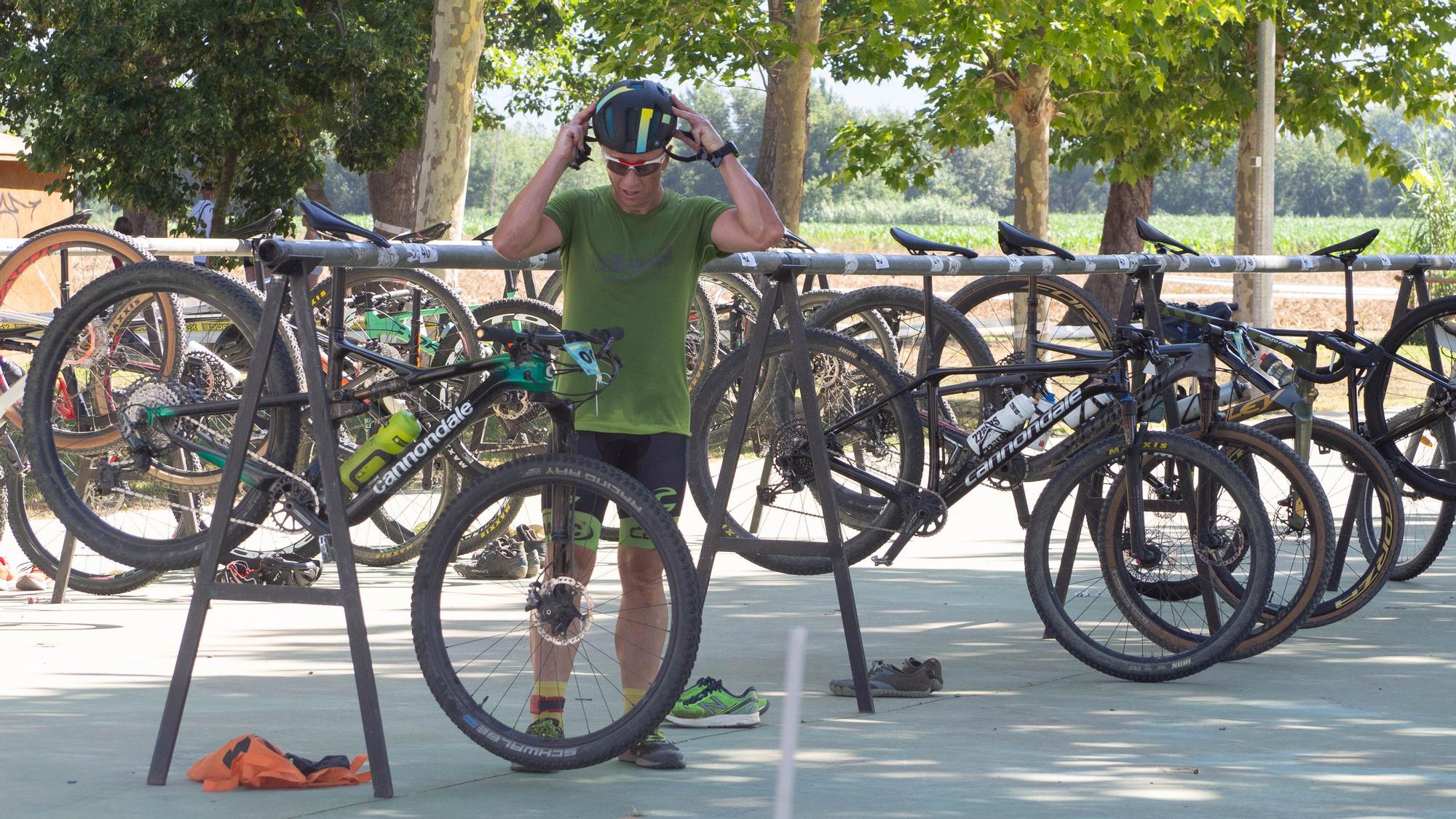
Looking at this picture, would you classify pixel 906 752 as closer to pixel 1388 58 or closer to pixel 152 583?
pixel 152 583

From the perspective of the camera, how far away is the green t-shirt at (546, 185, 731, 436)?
482 cm

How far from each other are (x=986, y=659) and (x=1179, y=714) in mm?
1021

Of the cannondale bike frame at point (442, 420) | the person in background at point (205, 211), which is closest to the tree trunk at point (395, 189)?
the person in background at point (205, 211)

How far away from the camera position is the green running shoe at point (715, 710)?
523 centimetres

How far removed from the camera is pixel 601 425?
15.8 feet

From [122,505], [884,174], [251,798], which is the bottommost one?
[251,798]

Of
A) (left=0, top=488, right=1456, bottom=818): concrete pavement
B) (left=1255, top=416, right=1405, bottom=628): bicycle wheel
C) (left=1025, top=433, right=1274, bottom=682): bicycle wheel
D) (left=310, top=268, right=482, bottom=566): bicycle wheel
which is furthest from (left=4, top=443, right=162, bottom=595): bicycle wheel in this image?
(left=1255, top=416, right=1405, bottom=628): bicycle wheel

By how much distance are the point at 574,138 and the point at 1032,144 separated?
54.7 feet

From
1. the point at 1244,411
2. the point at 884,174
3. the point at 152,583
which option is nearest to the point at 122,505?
the point at 152,583

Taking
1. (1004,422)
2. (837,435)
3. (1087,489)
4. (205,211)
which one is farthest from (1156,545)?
(205,211)

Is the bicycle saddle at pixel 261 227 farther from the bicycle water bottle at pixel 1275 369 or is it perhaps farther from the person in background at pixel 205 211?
the person in background at pixel 205 211

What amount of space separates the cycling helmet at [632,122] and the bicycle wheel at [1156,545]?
81.7 inches

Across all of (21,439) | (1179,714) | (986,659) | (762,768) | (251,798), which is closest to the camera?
(251,798)

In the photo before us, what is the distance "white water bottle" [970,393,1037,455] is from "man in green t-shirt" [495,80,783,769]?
171 centimetres
